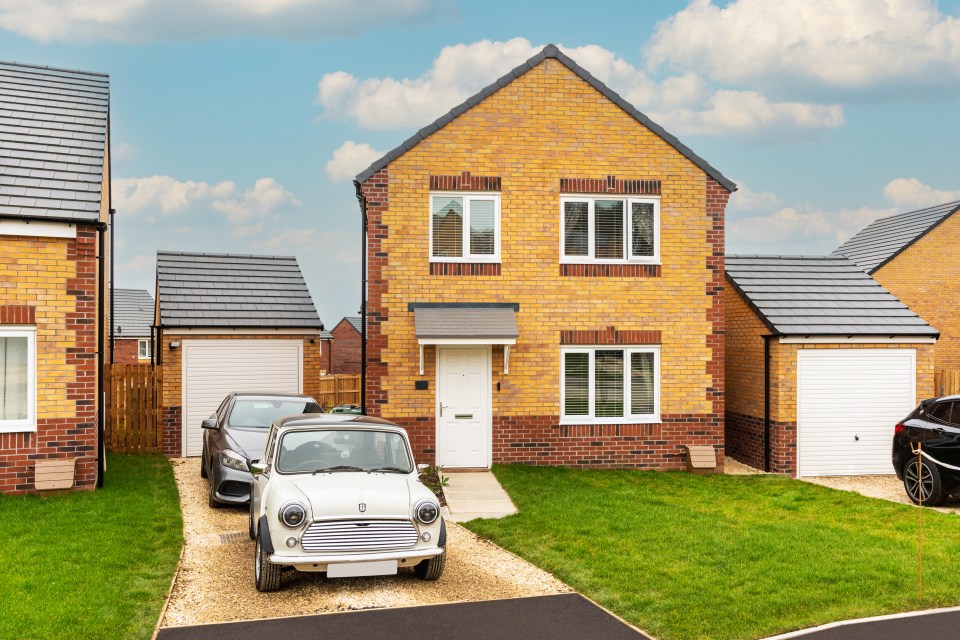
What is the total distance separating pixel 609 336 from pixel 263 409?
6.32 m

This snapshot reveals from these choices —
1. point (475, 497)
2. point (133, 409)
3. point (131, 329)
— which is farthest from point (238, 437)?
point (131, 329)

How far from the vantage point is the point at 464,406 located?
14.9 m

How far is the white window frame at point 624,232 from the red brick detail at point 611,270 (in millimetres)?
77

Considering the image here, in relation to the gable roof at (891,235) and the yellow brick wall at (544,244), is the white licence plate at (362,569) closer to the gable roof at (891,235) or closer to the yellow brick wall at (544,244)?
the yellow brick wall at (544,244)

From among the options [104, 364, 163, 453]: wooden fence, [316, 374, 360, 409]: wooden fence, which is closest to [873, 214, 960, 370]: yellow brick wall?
[316, 374, 360, 409]: wooden fence

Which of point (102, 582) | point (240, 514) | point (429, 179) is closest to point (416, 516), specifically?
point (102, 582)

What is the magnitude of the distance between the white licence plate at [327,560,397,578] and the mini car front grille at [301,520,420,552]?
0.13 m

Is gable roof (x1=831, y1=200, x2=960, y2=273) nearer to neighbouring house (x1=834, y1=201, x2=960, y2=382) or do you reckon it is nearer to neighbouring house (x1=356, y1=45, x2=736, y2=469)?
neighbouring house (x1=834, y1=201, x2=960, y2=382)

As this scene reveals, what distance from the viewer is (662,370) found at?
Answer: 15.5m

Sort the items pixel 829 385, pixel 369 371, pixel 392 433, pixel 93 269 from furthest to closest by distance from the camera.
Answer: pixel 829 385 < pixel 369 371 < pixel 93 269 < pixel 392 433

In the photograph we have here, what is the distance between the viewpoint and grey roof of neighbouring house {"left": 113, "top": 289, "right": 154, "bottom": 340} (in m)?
45.6

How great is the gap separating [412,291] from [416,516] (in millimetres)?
7613

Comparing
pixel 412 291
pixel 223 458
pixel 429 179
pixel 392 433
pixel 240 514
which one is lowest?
A: pixel 240 514

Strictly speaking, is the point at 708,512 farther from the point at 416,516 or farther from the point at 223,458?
the point at 223,458
